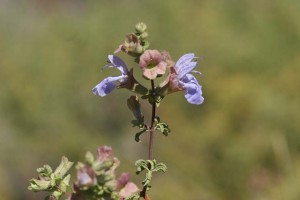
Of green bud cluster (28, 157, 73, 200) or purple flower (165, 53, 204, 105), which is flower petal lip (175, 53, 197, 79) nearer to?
purple flower (165, 53, 204, 105)

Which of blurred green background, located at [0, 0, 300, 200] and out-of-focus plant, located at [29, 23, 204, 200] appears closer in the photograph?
out-of-focus plant, located at [29, 23, 204, 200]

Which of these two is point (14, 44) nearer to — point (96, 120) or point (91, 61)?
point (91, 61)

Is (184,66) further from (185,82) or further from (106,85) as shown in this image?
(106,85)

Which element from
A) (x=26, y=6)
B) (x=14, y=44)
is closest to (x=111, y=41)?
(x=14, y=44)

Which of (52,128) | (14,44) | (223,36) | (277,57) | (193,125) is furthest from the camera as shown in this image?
(14,44)

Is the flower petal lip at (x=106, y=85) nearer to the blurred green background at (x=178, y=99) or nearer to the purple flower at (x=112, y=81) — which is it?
the purple flower at (x=112, y=81)

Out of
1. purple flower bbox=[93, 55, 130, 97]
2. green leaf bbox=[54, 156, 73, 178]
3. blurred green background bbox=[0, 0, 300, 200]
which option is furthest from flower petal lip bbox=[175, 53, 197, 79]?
blurred green background bbox=[0, 0, 300, 200]

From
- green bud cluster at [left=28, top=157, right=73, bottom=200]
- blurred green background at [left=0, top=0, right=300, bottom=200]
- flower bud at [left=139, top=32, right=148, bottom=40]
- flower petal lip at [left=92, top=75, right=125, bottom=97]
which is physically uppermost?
blurred green background at [left=0, top=0, right=300, bottom=200]
